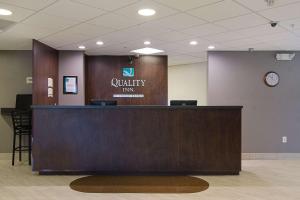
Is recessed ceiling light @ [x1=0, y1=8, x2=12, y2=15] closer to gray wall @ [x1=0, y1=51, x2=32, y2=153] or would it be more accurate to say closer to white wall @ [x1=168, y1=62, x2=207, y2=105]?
gray wall @ [x1=0, y1=51, x2=32, y2=153]

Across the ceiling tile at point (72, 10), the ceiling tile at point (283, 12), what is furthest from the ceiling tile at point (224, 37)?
the ceiling tile at point (72, 10)

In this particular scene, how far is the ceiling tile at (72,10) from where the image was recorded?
11.3ft

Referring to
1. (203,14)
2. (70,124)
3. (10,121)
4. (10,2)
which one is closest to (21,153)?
(10,121)

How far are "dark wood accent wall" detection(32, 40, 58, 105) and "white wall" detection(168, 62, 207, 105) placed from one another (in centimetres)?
431

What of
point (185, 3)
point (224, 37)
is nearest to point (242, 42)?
point (224, 37)

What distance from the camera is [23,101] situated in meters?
5.98

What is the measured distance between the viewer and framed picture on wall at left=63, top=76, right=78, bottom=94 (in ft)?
21.1

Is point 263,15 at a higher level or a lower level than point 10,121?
higher

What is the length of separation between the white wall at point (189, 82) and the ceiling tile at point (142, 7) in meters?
4.79

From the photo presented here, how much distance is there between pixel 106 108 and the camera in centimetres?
455

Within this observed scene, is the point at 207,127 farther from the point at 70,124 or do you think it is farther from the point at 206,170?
the point at 70,124

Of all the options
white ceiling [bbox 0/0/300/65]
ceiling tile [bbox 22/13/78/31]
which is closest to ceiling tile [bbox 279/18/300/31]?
white ceiling [bbox 0/0/300/65]

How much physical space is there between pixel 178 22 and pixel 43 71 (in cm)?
307

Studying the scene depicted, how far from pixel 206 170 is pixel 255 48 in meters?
3.05
